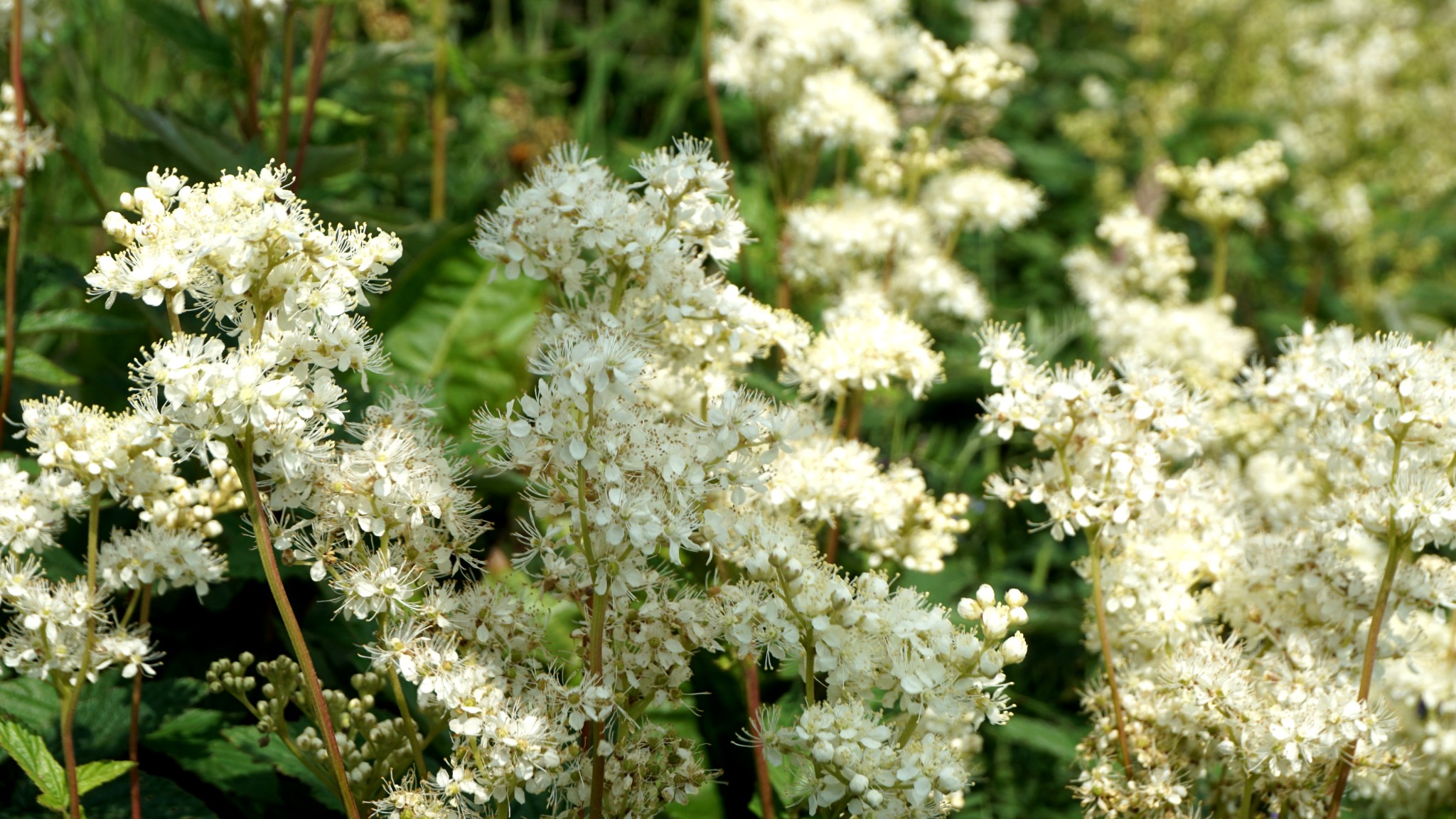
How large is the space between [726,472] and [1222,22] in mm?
5707

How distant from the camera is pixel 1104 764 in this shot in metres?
1.96

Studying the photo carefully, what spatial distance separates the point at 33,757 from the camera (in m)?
1.71

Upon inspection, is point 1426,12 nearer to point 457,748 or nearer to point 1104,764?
point 1104,764

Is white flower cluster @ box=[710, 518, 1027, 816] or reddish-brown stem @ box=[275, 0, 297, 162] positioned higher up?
reddish-brown stem @ box=[275, 0, 297, 162]

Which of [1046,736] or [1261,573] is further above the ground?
[1261,573]

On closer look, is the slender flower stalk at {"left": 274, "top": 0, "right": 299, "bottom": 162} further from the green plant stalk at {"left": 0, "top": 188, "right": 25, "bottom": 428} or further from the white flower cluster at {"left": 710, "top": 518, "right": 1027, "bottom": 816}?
the white flower cluster at {"left": 710, "top": 518, "right": 1027, "bottom": 816}

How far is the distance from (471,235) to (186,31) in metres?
0.92

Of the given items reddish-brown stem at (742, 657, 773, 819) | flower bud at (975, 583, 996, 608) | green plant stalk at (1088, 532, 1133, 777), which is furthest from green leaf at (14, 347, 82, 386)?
green plant stalk at (1088, 532, 1133, 777)

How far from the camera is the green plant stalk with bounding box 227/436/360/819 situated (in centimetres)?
150

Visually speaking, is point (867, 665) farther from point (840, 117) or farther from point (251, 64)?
point (251, 64)

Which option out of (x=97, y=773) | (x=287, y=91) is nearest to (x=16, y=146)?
(x=287, y=91)

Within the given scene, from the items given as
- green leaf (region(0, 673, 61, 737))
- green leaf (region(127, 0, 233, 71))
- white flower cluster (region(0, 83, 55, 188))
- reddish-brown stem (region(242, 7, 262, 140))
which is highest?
green leaf (region(127, 0, 233, 71))

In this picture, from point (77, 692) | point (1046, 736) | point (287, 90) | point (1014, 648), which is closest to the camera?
point (1014, 648)

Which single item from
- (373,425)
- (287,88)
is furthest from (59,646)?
(287,88)
